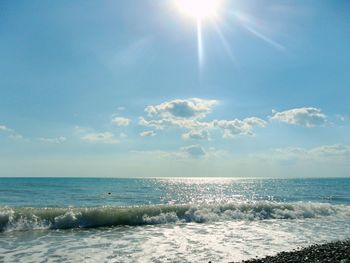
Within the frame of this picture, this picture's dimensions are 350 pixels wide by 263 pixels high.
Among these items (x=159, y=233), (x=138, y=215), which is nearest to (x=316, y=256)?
(x=159, y=233)

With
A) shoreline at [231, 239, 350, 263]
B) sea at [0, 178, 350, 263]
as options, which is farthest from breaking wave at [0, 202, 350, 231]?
shoreline at [231, 239, 350, 263]

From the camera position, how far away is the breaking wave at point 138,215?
91.8 ft

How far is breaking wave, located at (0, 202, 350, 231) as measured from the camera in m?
28.0

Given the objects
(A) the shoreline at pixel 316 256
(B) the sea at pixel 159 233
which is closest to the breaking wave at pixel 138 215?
(B) the sea at pixel 159 233

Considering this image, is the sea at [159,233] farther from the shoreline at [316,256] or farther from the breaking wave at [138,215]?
the shoreline at [316,256]

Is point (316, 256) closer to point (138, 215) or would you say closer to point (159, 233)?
point (159, 233)

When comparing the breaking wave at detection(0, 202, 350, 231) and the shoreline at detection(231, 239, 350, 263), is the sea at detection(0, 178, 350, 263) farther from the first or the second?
the shoreline at detection(231, 239, 350, 263)

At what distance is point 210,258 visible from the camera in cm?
1694

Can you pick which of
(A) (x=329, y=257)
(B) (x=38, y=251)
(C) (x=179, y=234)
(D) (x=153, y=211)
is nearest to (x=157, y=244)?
(C) (x=179, y=234)

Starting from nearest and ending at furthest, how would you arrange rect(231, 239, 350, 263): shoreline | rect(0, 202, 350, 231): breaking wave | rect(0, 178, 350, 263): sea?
rect(231, 239, 350, 263): shoreline, rect(0, 178, 350, 263): sea, rect(0, 202, 350, 231): breaking wave

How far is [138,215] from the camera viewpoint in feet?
102

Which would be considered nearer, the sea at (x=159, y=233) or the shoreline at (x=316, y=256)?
the shoreline at (x=316, y=256)

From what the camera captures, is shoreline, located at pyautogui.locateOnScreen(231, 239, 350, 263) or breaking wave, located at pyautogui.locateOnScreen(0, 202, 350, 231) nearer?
shoreline, located at pyautogui.locateOnScreen(231, 239, 350, 263)

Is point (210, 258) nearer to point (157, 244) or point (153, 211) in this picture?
point (157, 244)
